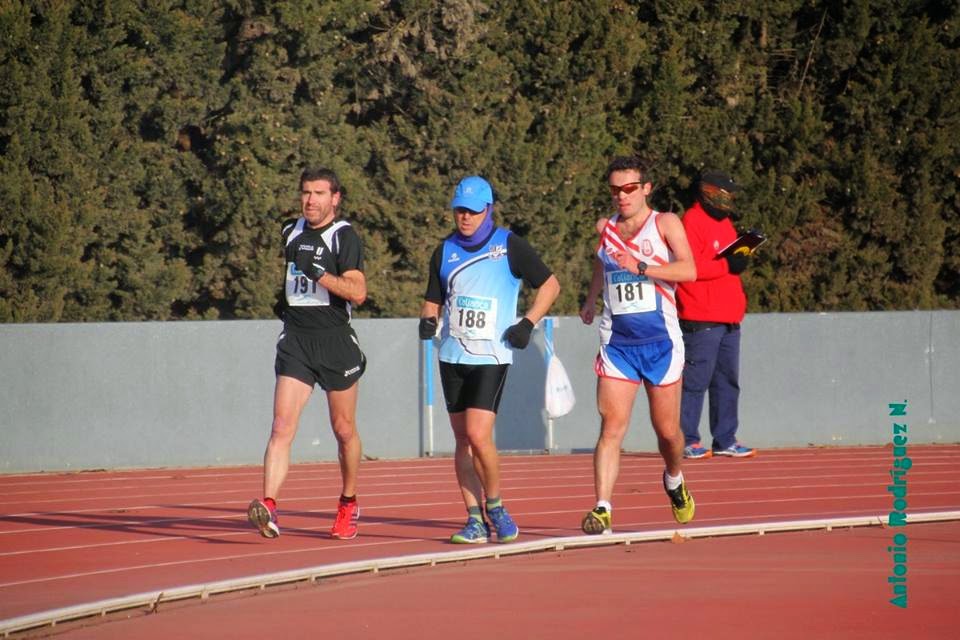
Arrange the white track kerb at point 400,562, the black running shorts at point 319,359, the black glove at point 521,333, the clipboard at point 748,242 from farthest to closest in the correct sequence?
the clipboard at point 748,242, the black running shorts at point 319,359, the black glove at point 521,333, the white track kerb at point 400,562

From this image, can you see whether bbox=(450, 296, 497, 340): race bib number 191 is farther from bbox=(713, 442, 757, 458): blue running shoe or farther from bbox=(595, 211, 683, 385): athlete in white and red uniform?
bbox=(713, 442, 757, 458): blue running shoe

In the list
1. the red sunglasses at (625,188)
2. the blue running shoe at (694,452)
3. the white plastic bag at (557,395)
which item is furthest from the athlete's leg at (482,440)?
the blue running shoe at (694,452)

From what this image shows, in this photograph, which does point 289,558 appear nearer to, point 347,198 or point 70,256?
point 70,256

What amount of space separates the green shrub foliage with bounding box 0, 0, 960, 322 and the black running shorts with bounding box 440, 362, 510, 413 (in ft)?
26.8

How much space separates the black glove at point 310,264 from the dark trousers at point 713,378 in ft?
18.1

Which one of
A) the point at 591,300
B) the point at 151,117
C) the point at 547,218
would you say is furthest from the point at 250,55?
the point at 591,300

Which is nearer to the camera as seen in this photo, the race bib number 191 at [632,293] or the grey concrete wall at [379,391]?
the race bib number 191 at [632,293]

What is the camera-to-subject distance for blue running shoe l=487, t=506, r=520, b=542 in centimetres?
895

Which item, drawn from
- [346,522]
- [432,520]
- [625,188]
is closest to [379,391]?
[432,520]

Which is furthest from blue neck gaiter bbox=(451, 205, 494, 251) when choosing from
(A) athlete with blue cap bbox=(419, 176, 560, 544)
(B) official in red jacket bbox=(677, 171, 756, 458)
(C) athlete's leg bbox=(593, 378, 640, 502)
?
(B) official in red jacket bbox=(677, 171, 756, 458)

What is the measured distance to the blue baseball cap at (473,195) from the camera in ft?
28.5

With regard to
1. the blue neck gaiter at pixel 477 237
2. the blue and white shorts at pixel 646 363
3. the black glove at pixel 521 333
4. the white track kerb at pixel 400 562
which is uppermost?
the blue neck gaiter at pixel 477 237

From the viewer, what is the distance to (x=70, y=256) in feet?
53.1

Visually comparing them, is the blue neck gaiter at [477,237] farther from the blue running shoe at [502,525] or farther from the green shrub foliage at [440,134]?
the green shrub foliage at [440,134]
